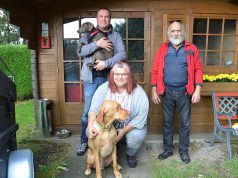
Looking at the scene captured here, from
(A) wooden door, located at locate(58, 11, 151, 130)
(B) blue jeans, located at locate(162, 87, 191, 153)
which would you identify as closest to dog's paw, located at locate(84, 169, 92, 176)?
(B) blue jeans, located at locate(162, 87, 191, 153)

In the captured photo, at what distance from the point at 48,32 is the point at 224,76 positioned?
297 cm

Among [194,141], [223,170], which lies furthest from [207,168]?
[194,141]

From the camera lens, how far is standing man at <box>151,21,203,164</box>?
10.1 feet

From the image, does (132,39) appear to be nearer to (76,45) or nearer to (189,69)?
(76,45)

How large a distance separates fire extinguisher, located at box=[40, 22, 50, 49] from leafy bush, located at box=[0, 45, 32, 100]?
4621 millimetres

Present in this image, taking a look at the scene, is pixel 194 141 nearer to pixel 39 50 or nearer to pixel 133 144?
pixel 133 144

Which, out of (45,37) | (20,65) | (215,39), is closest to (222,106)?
(215,39)

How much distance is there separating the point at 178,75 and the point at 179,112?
49cm

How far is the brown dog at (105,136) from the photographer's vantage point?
2594 millimetres

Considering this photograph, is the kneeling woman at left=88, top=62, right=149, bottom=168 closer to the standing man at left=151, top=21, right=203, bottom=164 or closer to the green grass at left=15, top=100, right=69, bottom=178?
the standing man at left=151, top=21, right=203, bottom=164

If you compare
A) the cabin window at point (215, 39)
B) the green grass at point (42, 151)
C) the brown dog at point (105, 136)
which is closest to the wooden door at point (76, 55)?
the green grass at point (42, 151)

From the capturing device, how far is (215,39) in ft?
14.1

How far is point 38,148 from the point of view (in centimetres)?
380

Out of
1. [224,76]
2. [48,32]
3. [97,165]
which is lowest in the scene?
[97,165]
